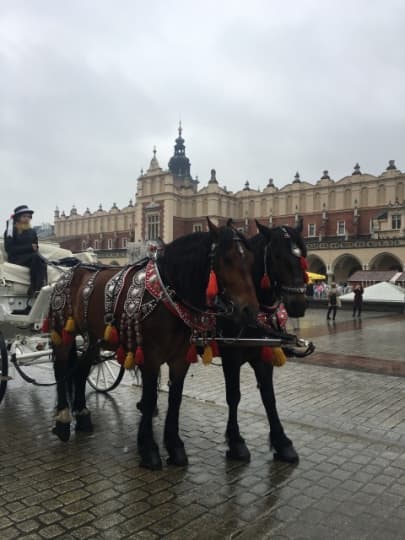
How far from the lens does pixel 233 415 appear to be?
13.5 feet

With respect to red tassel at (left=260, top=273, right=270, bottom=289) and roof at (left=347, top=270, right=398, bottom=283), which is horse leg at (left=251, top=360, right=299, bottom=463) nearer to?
red tassel at (left=260, top=273, right=270, bottom=289)

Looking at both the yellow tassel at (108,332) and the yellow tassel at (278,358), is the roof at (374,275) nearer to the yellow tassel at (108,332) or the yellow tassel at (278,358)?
the yellow tassel at (278,358)

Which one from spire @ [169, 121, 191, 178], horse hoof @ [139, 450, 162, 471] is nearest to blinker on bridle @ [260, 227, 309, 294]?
horse hoof @ [139, 450, 162, 471]

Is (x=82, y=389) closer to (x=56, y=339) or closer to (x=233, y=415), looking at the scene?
(x=56, y=339)

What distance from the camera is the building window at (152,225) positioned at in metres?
52.1

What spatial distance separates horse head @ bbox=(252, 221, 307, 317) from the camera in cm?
375

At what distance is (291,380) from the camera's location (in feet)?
23.7

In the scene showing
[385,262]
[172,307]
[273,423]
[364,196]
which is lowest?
[273,423]

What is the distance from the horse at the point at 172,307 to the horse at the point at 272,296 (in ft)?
0.88

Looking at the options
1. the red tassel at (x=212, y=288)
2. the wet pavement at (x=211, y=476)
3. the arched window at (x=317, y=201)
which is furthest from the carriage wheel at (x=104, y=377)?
the arched window at (x=317, y=201)

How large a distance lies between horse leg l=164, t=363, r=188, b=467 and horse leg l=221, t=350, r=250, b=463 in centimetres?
44

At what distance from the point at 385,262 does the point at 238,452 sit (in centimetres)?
3694

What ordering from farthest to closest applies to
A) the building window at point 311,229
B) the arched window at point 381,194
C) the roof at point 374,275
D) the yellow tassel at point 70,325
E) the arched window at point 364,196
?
the building window at point 311,229 → the arched window at point 364,196 → the arched window at point 381,194 → the roof at point 374,275 → the yellow tassel at point 70,325

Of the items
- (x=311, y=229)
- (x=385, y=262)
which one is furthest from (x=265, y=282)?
(x=311, y=229)
